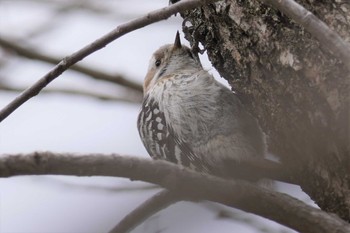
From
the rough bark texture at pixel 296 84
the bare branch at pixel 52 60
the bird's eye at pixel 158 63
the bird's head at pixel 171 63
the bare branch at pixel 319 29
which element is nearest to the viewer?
the bare branch at pixel 319 29

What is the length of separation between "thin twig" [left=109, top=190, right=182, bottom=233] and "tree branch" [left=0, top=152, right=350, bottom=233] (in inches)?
3.2

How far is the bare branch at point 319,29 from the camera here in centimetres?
180

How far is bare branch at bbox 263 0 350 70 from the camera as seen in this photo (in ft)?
5.90

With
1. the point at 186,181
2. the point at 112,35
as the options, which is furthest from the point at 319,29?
the point at 112,35

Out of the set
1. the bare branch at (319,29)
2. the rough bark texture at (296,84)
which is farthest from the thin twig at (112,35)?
the rough bark texture at (296,84)

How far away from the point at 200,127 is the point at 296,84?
85cm

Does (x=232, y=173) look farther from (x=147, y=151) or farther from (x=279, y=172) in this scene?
(x=147, y=151)

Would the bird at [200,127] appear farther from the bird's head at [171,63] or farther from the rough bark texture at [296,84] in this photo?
the rough bark texture at [296,84]

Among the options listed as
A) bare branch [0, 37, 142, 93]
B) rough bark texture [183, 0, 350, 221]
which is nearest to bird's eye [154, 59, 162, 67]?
bare branch [0, 37, 142, 93]

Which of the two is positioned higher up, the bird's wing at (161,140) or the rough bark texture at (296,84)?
the rough bark texture at (296,84)

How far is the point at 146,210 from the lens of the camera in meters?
2.18

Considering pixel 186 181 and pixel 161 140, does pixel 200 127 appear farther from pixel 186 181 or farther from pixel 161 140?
pixel 186 181

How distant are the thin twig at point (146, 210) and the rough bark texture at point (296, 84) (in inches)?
25.4

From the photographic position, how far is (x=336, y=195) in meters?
2.45
